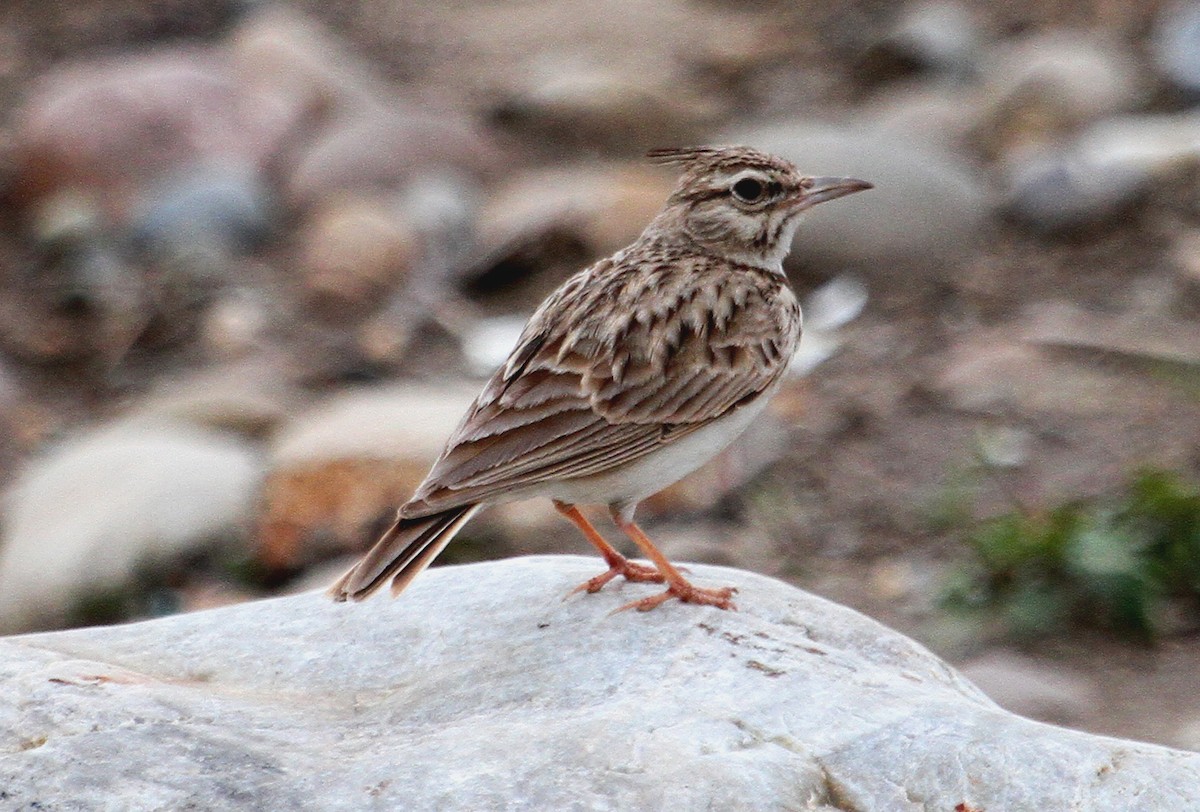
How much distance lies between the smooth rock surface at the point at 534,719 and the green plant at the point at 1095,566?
2312 millimetres

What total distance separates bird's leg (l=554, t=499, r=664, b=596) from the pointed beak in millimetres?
1320

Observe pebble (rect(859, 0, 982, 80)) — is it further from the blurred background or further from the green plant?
the green plant

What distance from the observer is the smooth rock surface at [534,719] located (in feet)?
14.2

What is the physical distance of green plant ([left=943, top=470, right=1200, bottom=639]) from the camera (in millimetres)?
7520

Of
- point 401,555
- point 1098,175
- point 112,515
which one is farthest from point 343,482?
point 1098,175

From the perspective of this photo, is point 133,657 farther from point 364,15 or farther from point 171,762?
point 364,15

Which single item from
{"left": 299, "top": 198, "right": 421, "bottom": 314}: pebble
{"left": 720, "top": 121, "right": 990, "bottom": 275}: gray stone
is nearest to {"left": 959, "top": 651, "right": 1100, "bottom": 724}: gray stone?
{"left": 720, "top": 121, "right": 990, "bottom": 275}: gray stone

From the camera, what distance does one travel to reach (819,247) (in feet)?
35.5

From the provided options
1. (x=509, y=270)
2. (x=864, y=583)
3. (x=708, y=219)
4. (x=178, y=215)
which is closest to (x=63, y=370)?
(x=178, y=215)

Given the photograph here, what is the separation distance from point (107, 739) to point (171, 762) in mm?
181

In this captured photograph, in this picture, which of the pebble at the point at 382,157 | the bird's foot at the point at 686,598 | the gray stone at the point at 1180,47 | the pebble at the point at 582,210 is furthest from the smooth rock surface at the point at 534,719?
the gray stone at the point at 1180,47

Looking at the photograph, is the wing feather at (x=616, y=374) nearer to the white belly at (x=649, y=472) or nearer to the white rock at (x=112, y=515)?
the white belly at (x=649, y=472)

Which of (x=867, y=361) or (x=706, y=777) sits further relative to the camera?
(x=867, y=361)

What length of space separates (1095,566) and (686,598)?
271 centimetres
